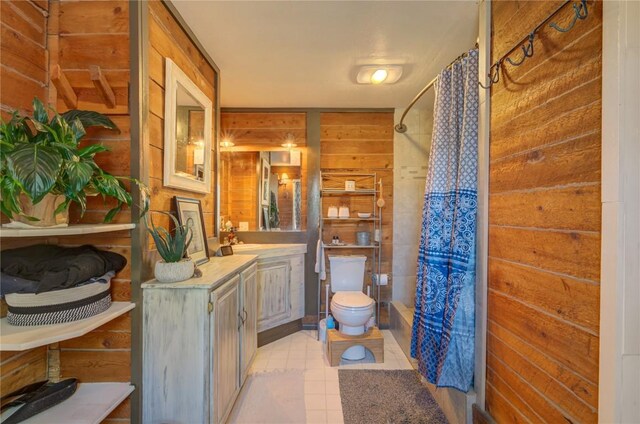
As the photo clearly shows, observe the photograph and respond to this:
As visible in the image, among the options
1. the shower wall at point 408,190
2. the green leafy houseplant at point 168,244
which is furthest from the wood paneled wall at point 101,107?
the shower wall at point 408,190

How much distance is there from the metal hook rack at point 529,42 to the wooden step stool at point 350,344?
2.03 m

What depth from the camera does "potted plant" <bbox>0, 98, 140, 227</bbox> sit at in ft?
2.63

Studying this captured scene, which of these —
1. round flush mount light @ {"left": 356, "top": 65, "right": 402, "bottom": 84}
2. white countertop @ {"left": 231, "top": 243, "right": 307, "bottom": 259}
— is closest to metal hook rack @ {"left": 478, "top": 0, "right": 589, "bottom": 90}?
round flush mount light @ {"left": 356, "top": 65, "right": 402, "bottom": 84}

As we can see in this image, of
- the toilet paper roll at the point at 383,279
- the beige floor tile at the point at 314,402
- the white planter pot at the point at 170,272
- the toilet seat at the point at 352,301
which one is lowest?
the beige floor tile at the point at 314,402

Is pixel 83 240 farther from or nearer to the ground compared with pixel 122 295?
farther from the ground

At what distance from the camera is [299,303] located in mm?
2824

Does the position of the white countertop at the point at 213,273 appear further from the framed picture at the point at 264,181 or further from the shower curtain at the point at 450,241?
the shower curtain at the point at 450,241

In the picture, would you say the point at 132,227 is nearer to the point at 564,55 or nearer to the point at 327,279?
the point at 564,55

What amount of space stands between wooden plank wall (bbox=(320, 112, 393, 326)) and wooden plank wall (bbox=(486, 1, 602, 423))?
167 cm

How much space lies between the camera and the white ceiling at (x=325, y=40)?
1509mm

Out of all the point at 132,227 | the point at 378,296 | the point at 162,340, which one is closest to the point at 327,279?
the point at 378,296

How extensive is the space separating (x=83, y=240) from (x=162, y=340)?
0.61 m

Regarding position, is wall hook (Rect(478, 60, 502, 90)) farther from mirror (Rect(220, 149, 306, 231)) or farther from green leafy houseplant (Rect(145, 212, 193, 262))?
mirror (Rect(220, 149, 306, 231))

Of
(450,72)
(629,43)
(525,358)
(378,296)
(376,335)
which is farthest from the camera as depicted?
(378,296)
